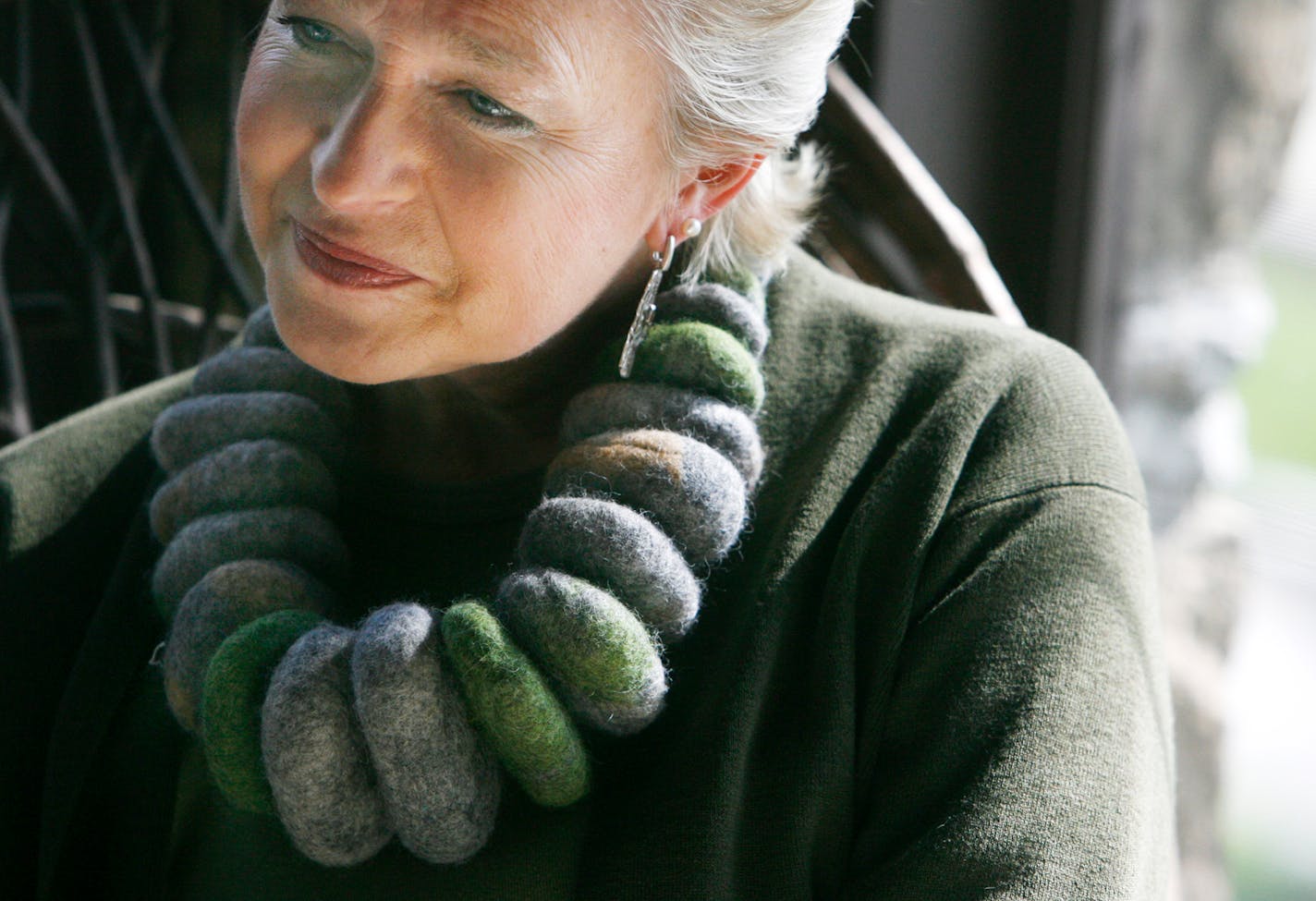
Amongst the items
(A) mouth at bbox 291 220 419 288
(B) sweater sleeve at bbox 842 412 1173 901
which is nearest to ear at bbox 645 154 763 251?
(A) mouth at bbox 291 220 419 288

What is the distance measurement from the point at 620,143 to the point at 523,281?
5.1 inches

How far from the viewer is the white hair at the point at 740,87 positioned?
38.4 inches

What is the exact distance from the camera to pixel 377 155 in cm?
92

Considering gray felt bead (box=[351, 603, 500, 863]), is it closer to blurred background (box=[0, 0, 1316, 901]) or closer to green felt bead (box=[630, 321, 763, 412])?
green felt bead (box=[630, 321, 763, 412])

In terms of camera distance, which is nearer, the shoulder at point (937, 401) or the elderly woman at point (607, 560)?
the elderly woman at point (607, 560)

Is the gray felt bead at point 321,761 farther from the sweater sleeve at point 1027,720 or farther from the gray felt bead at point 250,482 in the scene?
the sweater sleeve at point 1027,720

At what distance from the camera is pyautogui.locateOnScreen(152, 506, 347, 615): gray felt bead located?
108 centimetres

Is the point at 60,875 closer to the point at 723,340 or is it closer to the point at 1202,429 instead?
the point at 723,340

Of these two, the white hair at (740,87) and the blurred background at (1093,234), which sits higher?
the white hair at (740,87)

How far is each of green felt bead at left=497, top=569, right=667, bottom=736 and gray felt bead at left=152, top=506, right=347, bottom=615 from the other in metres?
0.24

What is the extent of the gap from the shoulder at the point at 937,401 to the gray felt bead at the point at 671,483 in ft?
0.35

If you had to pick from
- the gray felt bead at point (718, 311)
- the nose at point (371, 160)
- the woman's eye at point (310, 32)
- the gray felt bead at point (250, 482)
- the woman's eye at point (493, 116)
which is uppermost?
the woman's eye at point (310, 32)

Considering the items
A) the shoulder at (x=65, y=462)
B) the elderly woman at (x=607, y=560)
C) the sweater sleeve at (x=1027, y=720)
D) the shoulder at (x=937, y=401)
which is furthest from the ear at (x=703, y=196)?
the shoulder at (x=65, y=462)

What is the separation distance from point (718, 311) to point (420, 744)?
1.43ft
